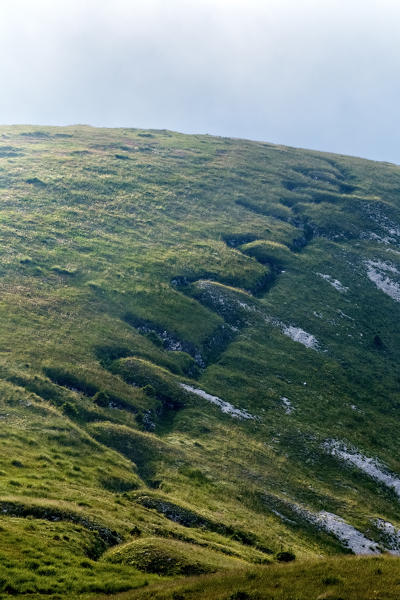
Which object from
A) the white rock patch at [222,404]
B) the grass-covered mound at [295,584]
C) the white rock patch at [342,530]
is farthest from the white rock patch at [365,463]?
the grass-covered mound at [295,584]

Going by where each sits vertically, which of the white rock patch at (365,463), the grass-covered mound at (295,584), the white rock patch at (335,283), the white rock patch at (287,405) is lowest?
the white rock patch at (365,463)

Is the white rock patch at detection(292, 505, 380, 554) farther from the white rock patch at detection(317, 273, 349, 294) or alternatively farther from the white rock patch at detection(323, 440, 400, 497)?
the white rock patch at detection(317, 273, 349, 294)

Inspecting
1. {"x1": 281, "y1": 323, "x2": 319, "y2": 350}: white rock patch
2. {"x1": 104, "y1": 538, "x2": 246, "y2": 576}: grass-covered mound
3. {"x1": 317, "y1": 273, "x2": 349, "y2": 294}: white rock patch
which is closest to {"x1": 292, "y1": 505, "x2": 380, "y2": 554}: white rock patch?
{"x1": 104, "y1": 538, "x2": 246, "y2": 576}: grass-covered mound

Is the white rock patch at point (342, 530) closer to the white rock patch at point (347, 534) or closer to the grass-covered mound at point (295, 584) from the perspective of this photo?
the white rock patch at point (347, 534)

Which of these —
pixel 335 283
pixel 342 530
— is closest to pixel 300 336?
pixel 335 283

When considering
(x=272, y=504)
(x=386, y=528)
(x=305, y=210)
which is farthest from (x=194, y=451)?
(x=305, y=210)

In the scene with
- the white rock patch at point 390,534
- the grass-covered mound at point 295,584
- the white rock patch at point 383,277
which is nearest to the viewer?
the grass-covered mound at point 295,584

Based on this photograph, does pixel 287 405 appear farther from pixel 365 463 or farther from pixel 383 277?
pixel 383 277
